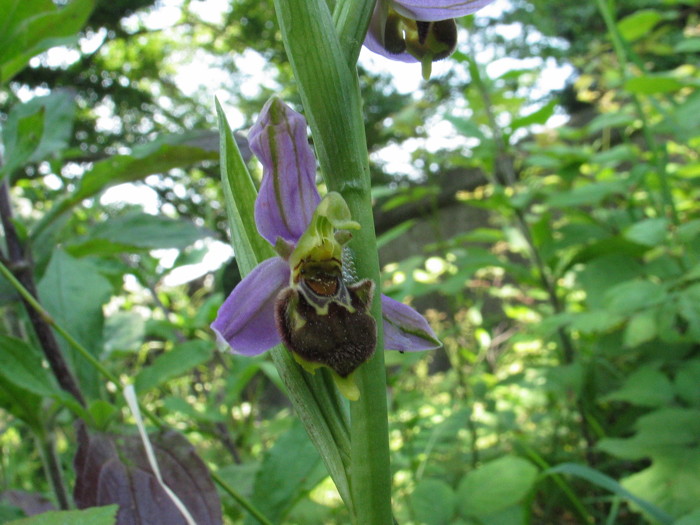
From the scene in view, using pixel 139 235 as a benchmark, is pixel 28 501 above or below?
below

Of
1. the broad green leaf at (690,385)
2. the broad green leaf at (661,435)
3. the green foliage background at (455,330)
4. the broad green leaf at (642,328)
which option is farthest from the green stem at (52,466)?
the broad green leaf at (690,385)

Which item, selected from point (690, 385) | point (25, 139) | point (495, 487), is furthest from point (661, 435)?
point (25, 139)

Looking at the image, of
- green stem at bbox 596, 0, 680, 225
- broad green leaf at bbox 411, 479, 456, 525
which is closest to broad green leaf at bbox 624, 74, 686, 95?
green stem at bbox 596, 0, 680, 225

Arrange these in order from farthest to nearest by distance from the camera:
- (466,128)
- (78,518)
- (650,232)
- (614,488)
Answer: (466,128) < (650,232) < (614,488) < (78,518)

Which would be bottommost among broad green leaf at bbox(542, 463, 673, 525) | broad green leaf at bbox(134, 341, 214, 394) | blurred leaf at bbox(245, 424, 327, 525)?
broad green leaf at bbox(542, 463, 673, 525)

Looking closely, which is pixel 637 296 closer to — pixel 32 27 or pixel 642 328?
pixel 642 328

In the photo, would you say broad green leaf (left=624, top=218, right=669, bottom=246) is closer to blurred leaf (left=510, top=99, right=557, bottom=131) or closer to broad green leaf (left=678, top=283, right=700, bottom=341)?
broad green leaf (left=678, top=283, right=700, bottom=341)
